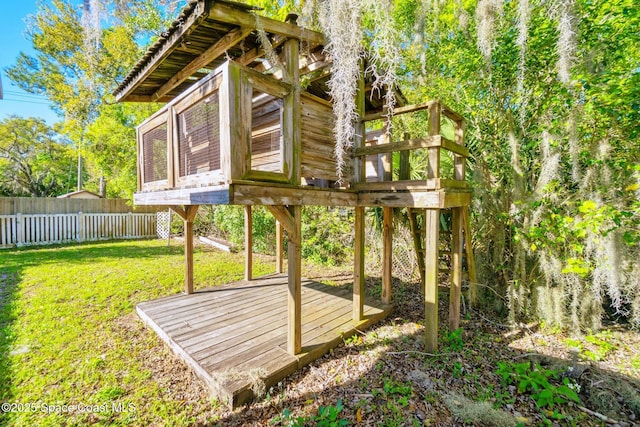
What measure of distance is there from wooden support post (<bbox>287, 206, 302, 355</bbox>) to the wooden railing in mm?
1273

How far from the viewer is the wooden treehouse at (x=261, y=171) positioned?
2.52 metres

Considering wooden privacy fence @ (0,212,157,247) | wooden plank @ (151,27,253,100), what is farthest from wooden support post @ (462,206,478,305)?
wooden privacy fence @ (0,212,157,247)

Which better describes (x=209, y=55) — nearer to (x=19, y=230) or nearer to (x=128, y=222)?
(x=128, y=222)

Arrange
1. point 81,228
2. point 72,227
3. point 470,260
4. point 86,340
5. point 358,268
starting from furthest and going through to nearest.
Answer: point 81,228 → point 72,227 → point 470,260 → point 358,268 → point 86,340

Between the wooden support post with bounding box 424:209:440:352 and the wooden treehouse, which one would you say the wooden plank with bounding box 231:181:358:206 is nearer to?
the wooden treehouse

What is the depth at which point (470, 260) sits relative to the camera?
167 inches

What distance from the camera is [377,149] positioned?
11.9 ft

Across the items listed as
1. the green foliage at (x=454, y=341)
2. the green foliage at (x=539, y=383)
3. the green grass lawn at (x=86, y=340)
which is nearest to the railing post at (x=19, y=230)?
the green grass lawn at (x=86, y=340)

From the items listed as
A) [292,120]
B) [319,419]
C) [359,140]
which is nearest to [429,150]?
[359,140]

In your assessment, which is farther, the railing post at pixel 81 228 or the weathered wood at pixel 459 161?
the railing post at pixel 81 228

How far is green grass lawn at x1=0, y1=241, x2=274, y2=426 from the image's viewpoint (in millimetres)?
2475

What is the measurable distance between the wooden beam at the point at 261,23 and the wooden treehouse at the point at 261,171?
0.04 feet

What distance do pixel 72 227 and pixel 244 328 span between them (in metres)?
10.6

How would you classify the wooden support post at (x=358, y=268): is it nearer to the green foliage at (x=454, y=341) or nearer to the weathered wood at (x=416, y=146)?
the weathered wood at (x=416, y=146)
